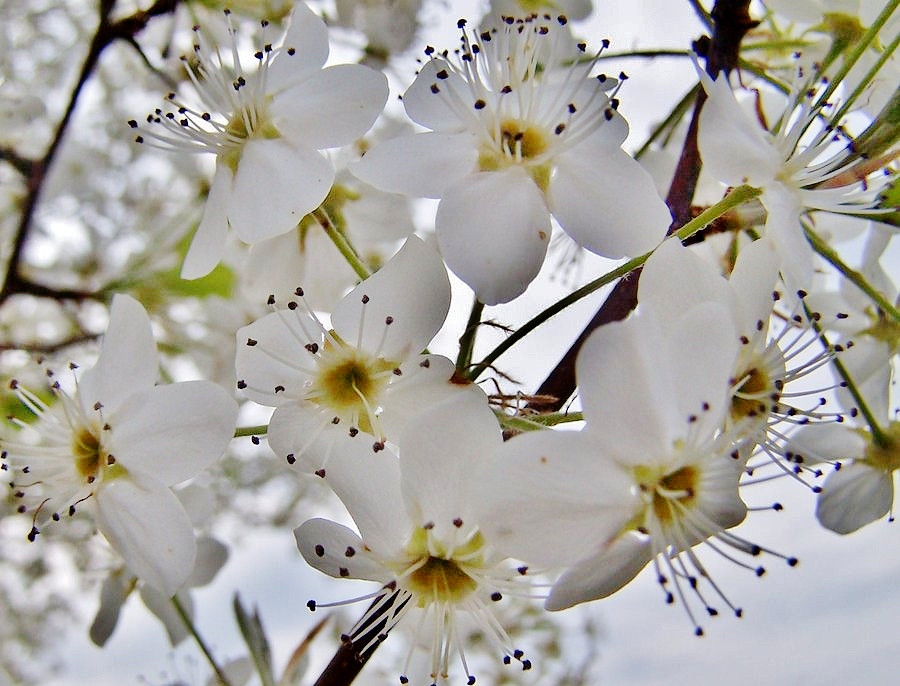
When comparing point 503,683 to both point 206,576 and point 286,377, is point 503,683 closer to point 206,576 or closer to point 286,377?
point 206,576

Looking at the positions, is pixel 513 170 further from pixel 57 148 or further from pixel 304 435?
pixel 57 148

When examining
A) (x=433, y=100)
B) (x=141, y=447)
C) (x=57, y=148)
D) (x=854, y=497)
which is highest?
(x=57, y=148)

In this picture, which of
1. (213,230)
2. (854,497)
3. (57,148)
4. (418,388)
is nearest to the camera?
(418,388)

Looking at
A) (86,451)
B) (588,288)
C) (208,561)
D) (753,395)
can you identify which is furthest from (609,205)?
(208,561)

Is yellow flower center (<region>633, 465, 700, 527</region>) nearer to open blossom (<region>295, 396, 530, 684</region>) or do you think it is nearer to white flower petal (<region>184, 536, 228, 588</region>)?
open blossom (<region>295, 396, 530, 684</region>)

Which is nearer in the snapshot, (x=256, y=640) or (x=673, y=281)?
(x=673, y=281)

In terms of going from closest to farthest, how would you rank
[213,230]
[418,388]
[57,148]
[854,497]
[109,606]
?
[418,388] → [213,230] → [854,497] → [109,606] → [57,148]

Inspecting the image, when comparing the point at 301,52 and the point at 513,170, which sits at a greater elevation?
the point at 301,52
